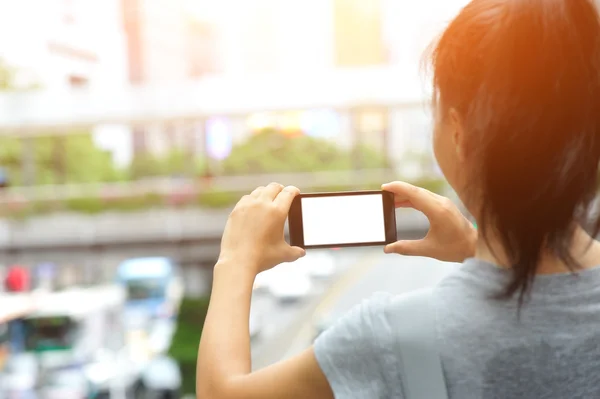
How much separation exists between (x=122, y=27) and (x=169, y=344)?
1428 centimetres

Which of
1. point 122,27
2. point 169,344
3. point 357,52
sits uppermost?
point 122,27

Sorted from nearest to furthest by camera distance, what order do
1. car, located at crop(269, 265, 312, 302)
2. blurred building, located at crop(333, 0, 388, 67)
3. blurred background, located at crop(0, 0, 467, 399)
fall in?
blurred background, located at crop(0, 0, 467, 399) → blurred building, located at crop(333, 0, 388, 67) → car, located at crop(269, 265, 312, 302)

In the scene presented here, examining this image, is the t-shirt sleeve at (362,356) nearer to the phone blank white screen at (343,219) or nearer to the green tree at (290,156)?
the phone blank white screen at (343,219)

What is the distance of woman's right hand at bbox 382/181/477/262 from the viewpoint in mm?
419

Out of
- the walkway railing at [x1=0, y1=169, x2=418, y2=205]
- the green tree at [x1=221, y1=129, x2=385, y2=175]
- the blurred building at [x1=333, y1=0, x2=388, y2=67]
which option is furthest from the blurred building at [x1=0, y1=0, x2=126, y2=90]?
the blurred building at [x1=333, y1=0, x2=388, y2=67]

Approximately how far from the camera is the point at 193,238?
191 inches

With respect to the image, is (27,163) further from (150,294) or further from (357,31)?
(357,31)

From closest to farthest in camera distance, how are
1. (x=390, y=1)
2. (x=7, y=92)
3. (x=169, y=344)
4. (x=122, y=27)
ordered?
(x=169, y=344)
(x=390, y=1)
(x=7, y=92)
(x=122, y=27)

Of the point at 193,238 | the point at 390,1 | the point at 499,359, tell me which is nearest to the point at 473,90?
the point at 499,359

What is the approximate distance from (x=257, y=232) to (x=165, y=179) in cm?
553

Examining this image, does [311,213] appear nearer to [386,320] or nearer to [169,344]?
[386,320]

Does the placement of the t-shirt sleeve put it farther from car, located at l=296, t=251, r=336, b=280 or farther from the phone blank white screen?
car, located at l=296, t=251, r=336, b=280

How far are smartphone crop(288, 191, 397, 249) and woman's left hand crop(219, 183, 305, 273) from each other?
3cm

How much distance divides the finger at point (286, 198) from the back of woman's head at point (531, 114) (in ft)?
0.35
